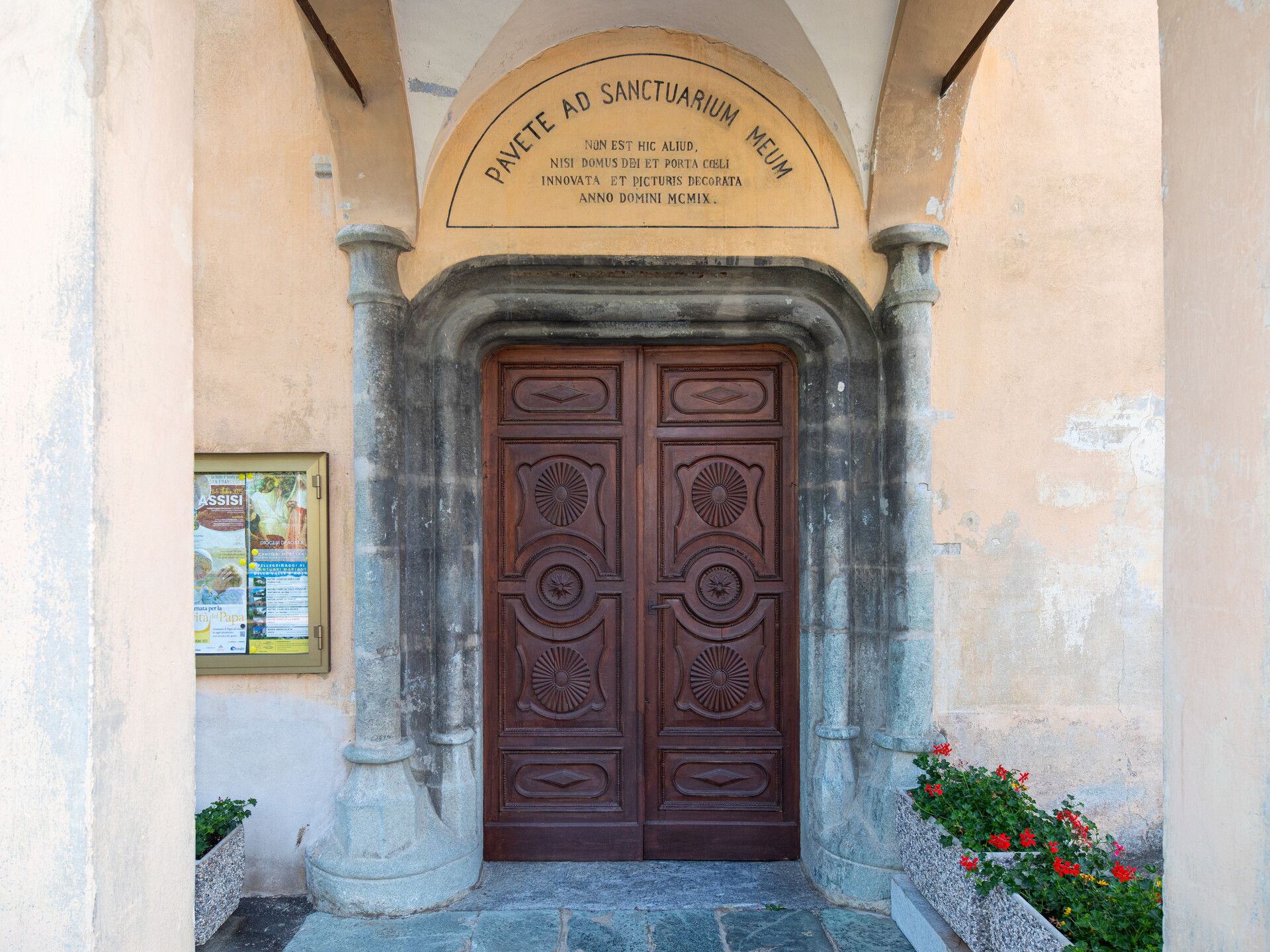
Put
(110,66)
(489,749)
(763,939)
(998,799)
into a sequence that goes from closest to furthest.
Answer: (110,66)
(998,799)
(763,939)
(489,749)

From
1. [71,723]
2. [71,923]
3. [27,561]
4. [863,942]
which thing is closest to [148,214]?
[27,561]

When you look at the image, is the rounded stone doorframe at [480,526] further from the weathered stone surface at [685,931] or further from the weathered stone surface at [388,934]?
the weathered stone surface at [685,931]

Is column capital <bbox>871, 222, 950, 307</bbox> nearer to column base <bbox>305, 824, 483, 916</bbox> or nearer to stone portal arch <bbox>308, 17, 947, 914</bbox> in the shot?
stone portal arch <bbox>308, 17, 947, 914</bbox>

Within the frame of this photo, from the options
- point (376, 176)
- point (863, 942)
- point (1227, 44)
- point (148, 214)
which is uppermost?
point (376, 176)

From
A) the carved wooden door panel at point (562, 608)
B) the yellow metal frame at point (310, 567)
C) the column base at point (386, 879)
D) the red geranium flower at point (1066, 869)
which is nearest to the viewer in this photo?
the red geranium flower at point (1066, 869)

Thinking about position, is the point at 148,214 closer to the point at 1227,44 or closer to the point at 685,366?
the point at 1227,44

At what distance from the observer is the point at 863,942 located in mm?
3562

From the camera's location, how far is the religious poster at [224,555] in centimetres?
403

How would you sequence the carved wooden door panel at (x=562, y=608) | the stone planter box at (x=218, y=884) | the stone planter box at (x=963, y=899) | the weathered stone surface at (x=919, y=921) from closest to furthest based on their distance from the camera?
1. the stone planter box at (x=963, y=899)
2. the weathered stone surface at (x=919, y=921)
3. the stone planter box at (x=218, y=884)
4. the carved wooden door panel at (x=562, y=608)

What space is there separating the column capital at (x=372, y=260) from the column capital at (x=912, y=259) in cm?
234

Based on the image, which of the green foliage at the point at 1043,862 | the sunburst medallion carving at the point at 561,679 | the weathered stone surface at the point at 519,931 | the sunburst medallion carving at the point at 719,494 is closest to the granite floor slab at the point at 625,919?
the weathered stone surface at the point at 519,931

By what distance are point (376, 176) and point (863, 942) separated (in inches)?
162

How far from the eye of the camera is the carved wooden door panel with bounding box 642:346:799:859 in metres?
4.39

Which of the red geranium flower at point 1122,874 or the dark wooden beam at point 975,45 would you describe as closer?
the red geranium flower at point 1122,874
